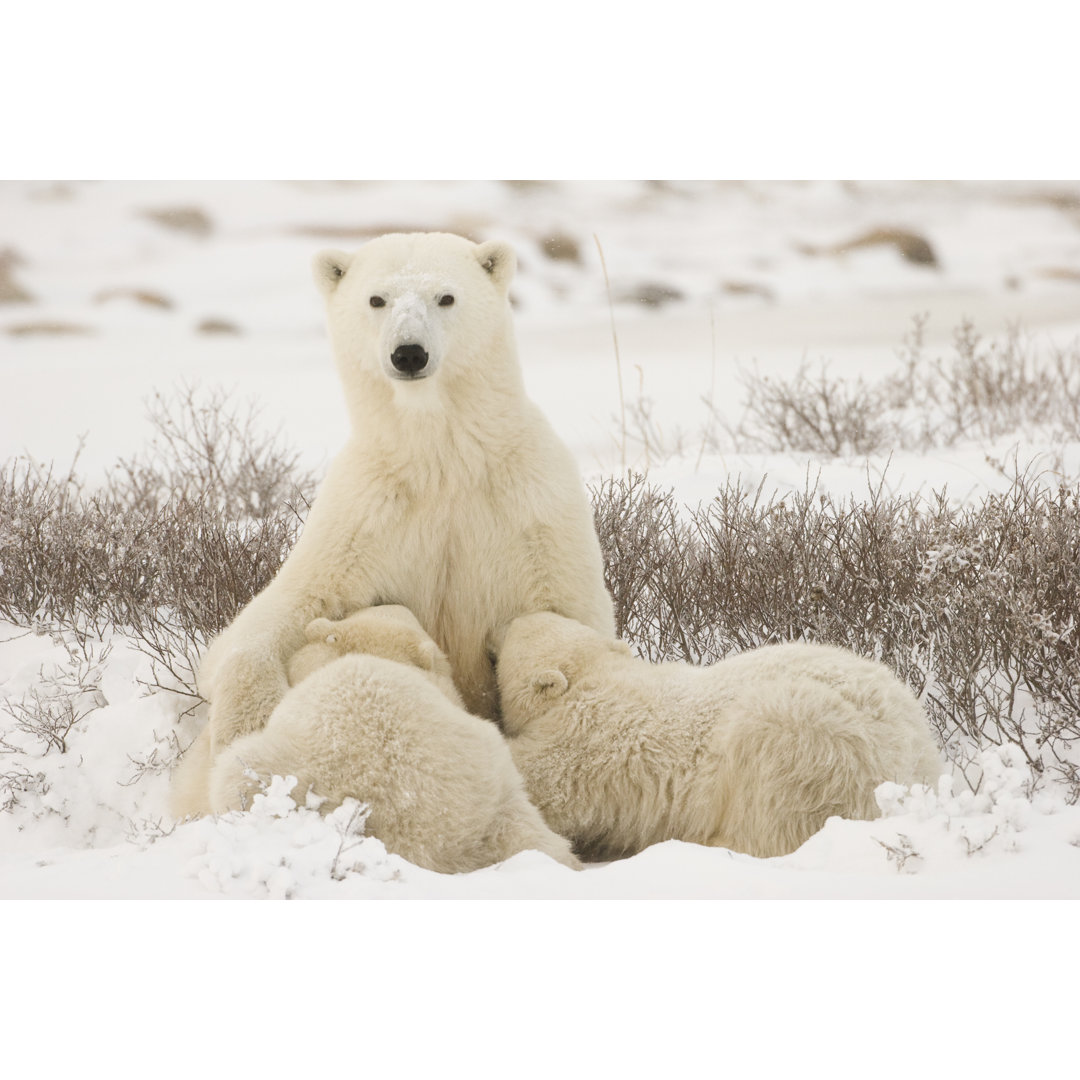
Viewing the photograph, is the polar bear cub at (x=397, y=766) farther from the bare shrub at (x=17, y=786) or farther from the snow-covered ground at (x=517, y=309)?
the bare shrub at (x=17, y=786)

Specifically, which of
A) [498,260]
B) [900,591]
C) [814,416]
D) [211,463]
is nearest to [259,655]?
[498,260]

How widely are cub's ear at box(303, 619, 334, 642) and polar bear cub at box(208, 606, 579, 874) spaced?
0.69ft

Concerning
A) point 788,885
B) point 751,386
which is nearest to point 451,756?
point 788,885

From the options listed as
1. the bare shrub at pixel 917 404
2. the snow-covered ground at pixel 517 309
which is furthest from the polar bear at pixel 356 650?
the bare shrub at pixel 917 404

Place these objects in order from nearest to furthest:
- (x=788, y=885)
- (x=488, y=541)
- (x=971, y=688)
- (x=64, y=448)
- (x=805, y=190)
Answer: (x=788, y=885) < (x=488, y=541) < (x=971, y=688) < (x=805, y=190) < (x=64, y=448)

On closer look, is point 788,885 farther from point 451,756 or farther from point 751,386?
point 751,386

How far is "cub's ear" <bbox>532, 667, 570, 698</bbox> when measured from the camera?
2.75m

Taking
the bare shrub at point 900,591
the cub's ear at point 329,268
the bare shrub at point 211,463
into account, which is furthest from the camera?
the bare shrub at point 211,463

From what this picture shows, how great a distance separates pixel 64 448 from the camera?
4.14 metres

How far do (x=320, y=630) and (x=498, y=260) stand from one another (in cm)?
108

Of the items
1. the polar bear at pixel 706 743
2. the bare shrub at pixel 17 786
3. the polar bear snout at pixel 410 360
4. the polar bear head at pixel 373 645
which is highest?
the polar bear snout at pixel 410 360

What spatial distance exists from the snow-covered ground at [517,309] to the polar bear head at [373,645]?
1.77ft

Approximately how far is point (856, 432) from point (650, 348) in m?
1.07

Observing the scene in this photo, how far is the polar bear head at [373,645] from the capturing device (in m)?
2.70
